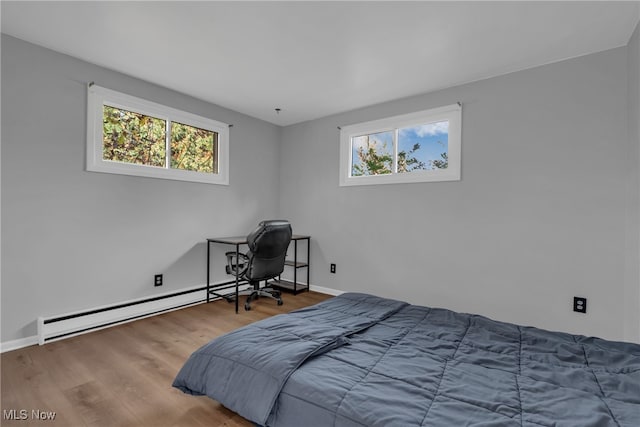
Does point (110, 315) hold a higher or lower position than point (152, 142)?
lower

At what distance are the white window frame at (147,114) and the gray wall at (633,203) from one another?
3935mm

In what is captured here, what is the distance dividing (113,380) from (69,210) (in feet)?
5.19

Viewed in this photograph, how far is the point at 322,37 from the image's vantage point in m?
2.36

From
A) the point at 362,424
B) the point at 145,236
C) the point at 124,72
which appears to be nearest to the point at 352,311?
the point at 362,424

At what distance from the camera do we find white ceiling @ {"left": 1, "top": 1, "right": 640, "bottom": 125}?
2.04 meters

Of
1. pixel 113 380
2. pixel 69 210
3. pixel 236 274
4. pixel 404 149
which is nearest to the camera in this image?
pixel 113 380

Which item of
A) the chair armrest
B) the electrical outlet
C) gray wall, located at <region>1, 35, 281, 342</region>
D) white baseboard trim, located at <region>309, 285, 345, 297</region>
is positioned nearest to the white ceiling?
gray wall, located at <region>1, 35, 281, 342</region>

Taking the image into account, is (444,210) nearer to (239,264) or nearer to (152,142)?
(239,264)

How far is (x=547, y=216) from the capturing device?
2.69m

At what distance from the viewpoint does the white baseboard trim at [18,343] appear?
7.78ft

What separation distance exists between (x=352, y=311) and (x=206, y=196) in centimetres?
246

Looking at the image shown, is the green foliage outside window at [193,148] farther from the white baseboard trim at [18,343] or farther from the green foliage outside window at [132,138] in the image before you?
the white baseboard trim at [18,343]

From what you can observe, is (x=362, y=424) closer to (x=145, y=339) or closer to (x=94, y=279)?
(x=145, y=339)

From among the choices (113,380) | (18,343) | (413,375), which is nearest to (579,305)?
(413,375)
